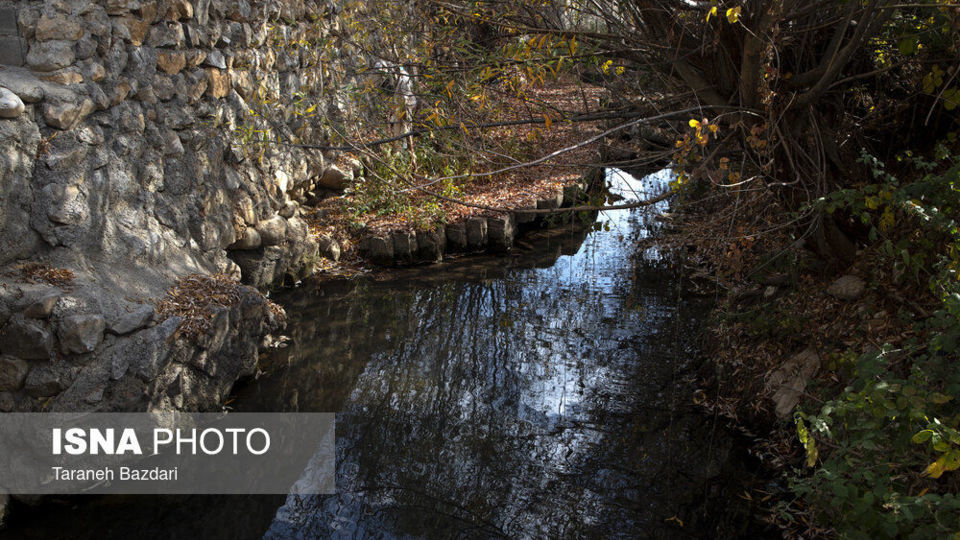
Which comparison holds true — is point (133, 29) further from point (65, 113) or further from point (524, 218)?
point (524, 218)

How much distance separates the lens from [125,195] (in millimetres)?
5344

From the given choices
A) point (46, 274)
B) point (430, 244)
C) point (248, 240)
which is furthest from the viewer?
point (430, 244)

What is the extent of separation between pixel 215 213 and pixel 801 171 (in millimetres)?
4896

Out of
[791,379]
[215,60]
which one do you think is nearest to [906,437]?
[791,379]

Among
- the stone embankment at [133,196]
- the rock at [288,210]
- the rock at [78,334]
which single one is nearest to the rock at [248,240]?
the stone embankment at [133,196]

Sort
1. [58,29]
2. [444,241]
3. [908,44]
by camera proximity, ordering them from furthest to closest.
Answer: [444,241], [58,29], [908,44]

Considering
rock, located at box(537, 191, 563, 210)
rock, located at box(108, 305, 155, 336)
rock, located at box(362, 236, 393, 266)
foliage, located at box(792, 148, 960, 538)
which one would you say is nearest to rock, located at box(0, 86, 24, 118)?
rock, located at box(108, 305, 155, 336)

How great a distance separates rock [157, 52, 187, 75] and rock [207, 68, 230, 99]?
0.37 meters

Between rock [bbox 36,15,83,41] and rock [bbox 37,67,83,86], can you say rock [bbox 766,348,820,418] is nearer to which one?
rock [bbox 37,67,83,86]

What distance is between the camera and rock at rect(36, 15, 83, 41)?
15.6 feet

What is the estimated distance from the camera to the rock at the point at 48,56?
4.73 metres

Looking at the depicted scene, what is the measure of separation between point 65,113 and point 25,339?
160cm

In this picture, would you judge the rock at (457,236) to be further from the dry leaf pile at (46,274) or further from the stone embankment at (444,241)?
the dry leaf pile at (46,274)

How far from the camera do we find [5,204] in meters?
4.34
